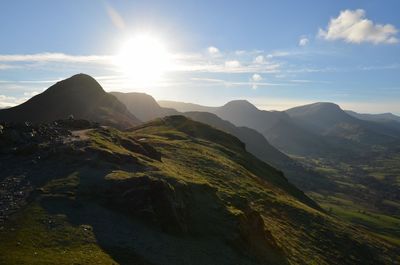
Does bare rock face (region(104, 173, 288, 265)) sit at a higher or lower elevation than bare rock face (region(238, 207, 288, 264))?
higher

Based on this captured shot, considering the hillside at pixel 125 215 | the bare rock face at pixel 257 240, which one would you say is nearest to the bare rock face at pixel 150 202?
the hillside at pixel 125 215

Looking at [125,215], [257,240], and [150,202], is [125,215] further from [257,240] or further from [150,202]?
[257,240]

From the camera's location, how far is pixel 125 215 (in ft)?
151

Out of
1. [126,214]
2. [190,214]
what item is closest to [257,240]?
[190,214]

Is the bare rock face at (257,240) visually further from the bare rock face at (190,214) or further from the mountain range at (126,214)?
the mountain range at (126,214)

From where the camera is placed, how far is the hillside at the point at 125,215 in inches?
1458

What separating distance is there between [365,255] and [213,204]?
136 ft

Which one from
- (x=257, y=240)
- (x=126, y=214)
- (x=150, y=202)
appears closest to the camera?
(x=126, y=214)

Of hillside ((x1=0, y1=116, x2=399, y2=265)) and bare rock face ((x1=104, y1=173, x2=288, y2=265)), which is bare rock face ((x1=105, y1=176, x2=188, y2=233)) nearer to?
bare rock face ((x1=104, y1=173, x2=288, y2=265))

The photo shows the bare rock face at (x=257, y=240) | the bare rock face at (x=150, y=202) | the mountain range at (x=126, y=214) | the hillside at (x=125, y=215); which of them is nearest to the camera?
the hillside at (x=125, y=215)

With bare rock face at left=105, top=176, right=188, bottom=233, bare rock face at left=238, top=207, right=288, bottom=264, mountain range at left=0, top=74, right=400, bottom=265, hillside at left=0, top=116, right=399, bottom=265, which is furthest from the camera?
bare rock face at left=238, top=207, right=288, bottom=264

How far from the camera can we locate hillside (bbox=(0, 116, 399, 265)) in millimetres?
37031

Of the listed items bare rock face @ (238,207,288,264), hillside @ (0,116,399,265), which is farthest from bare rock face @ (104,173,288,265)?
hillside @ (0,116,399,265)

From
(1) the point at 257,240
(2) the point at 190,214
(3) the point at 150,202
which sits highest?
(3) the point at 150,202
